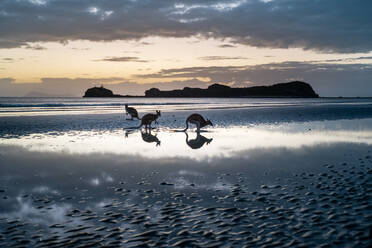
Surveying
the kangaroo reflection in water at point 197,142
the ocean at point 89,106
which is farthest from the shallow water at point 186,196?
the ocean at point 89,106

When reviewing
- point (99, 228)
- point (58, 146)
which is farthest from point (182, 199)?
point (58, 146)

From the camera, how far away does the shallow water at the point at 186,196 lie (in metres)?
5.30

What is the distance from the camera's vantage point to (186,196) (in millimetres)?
7562

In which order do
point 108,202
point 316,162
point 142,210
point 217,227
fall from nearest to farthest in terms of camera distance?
1. point 217,227
2. point 142,210
3. point 108,202
4. point 316,162

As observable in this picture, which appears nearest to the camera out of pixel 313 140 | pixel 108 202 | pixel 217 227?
pixel 217 227

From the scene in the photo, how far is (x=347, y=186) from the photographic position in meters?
8.35

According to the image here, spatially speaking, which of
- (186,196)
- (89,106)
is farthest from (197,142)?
(89,106)

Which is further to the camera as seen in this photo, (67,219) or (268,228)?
(67,219)

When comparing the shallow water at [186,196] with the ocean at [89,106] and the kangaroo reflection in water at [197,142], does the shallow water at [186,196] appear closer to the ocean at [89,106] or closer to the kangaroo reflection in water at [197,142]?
the kangaroo reflection in water at [197,142]

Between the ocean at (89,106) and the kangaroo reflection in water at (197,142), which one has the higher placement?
the ocean at (89,106)

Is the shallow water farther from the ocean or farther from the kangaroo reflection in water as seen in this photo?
the ocean

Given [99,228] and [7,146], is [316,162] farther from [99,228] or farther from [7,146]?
[7,146]

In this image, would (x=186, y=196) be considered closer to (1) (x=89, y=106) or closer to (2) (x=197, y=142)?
(2) (x=197, y=142)

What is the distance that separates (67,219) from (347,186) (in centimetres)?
700
